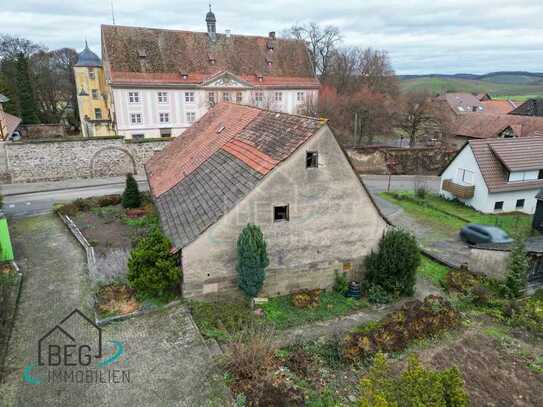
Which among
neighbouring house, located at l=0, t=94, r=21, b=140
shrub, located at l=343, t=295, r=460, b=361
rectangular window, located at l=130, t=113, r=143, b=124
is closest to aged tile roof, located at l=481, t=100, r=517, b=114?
rectangular window, located at l=130, t=113, r=143, b=124

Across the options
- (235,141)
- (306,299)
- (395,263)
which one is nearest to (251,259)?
(306,299)

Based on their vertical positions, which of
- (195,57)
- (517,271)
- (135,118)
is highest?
(195,57)

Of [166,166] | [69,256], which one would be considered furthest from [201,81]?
[69,256]

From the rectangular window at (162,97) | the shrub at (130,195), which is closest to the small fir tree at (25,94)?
the rectangular window at (162,97)

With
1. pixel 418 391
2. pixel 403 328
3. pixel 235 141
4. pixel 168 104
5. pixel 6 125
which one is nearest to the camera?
pixel 418 391

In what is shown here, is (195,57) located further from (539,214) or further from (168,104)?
(539,214)

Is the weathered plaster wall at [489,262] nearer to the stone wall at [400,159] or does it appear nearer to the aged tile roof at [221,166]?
the aged tile roof at [221,166]
